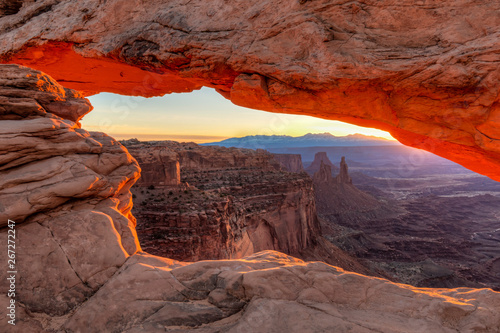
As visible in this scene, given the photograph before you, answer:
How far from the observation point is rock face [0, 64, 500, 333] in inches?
185

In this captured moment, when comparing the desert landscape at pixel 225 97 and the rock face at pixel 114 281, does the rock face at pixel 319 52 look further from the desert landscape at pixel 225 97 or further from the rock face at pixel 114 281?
the rock face at pixel 114 281

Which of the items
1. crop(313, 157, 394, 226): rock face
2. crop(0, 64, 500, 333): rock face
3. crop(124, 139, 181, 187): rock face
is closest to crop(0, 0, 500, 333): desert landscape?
crop(0, 64, 500, 333): rock face

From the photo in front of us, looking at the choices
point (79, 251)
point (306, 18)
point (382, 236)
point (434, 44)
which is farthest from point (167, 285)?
point (382, 236)

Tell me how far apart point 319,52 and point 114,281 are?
831cm

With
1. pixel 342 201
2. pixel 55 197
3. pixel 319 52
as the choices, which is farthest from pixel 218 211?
pixel 342 201

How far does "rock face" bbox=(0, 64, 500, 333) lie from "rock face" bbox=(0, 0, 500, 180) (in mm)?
4062

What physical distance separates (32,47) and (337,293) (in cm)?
1342

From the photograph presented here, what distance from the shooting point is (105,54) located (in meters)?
9.61

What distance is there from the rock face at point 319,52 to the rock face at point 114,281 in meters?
4.06

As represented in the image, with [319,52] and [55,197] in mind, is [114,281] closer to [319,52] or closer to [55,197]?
[55,197]

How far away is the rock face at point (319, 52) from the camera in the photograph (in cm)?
754

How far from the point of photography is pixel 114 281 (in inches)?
215

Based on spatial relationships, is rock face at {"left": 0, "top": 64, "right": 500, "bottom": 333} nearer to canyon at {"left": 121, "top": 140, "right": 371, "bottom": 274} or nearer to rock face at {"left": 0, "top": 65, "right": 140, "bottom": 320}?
rock face at {"left": 0, "top": 65, "right": 140, "bottom": 320}

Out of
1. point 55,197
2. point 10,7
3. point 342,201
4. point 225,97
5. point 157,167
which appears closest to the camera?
Result: point 55,197
